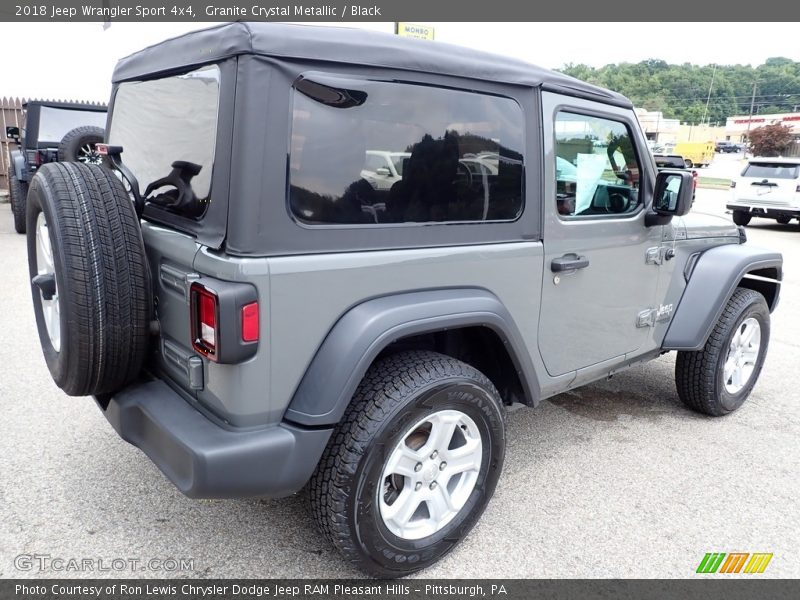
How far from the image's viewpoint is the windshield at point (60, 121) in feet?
30.5

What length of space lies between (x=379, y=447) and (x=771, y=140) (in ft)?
143

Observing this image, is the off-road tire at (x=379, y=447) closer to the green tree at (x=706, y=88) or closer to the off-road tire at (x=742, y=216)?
the off-road tire at (x=742, y=216)

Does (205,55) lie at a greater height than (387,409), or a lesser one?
greater

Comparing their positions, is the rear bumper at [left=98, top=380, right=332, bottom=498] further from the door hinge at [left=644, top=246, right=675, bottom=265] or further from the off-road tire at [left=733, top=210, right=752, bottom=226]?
the off-road tire at [left=733, top=210, right=752, bottom=226]

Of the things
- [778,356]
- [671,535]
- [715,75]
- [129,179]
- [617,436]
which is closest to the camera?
[129,179]

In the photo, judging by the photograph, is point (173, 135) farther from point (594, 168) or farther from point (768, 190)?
point (768, 190)

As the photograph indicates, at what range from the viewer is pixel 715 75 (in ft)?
345

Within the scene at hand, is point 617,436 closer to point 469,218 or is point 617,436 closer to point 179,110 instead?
point 469,218

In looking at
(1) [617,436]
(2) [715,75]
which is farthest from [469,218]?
(2) [715,75]

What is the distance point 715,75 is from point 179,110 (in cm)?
12308

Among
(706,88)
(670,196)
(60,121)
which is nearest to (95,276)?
(670,196)

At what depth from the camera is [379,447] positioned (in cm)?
210

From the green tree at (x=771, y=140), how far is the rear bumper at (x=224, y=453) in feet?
142
